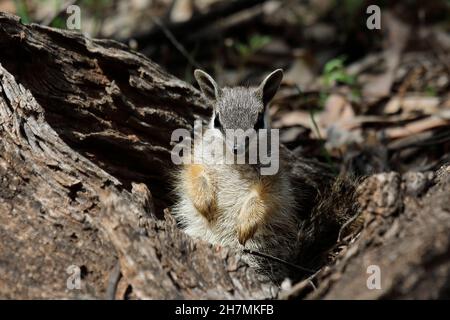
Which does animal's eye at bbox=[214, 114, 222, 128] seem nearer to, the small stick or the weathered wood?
the weathered wood

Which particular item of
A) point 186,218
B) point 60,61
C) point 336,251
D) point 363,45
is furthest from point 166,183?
point 363,45

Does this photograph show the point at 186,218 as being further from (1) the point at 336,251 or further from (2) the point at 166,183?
(1) the point at 336,251

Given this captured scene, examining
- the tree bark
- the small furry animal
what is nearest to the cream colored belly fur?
the small furry animal

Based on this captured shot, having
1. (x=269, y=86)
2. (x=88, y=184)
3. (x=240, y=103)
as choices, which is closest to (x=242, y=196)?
(x=240, y=103)

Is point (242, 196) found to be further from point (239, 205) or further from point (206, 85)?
point (206, 85)

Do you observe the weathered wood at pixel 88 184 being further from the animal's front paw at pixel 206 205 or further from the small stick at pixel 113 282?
the animal's front paw at pixel 206 205
